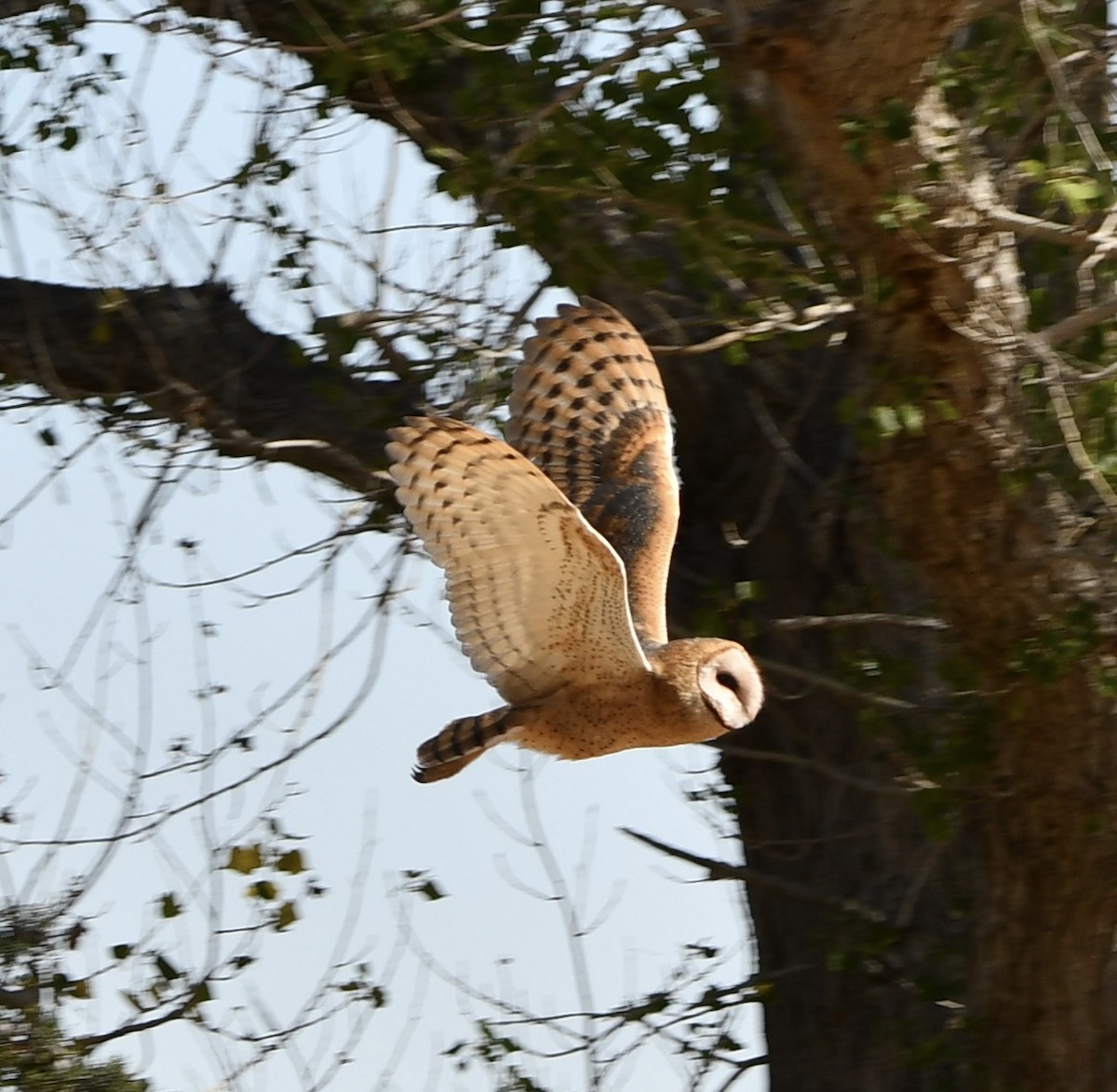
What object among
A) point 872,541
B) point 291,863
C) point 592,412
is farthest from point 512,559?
point 872,541

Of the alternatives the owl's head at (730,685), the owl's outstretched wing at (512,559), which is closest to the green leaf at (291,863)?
the owl's outstretched wing at (512,559)

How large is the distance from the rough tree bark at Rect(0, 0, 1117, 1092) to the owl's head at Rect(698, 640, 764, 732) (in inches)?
21.3

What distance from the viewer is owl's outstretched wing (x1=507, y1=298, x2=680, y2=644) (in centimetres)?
420

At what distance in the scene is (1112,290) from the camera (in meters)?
4.24

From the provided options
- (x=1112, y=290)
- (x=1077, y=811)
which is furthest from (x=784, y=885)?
(x=1112, y=290)

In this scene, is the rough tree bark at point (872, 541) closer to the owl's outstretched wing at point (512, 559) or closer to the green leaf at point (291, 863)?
the owl's outstretched wing at point (512, 559)

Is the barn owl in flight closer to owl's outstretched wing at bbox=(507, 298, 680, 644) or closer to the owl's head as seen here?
the owl's head

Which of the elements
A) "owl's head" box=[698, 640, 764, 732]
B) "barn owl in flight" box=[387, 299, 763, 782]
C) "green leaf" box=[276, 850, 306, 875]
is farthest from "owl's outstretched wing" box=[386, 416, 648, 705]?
"green leaf" box=[276, 850, 306, 875]

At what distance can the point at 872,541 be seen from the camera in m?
5.05

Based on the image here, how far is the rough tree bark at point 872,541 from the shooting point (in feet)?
11.8

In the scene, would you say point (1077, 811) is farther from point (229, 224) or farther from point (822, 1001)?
Answer: point (229, 224)

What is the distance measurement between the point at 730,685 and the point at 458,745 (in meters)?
0.54

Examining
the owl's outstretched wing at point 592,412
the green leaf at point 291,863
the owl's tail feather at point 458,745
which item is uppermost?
the owl's outstretched wing at point 592,412

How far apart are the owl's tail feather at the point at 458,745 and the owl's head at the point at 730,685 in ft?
1.31
